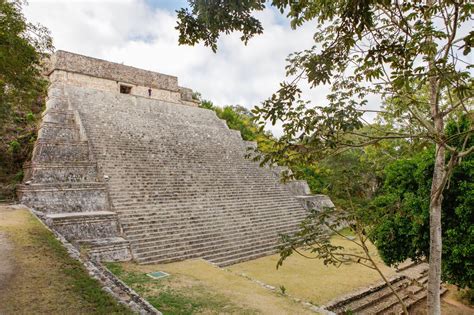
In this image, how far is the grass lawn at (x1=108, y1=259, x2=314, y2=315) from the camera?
437 centimetres

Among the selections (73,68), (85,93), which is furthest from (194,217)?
(73,68)

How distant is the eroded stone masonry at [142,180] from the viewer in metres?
7.43

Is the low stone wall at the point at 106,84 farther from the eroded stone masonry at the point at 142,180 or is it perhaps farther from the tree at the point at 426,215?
the tree at the point at 426,215

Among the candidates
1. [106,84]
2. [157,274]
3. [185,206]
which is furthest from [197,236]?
[106,84]

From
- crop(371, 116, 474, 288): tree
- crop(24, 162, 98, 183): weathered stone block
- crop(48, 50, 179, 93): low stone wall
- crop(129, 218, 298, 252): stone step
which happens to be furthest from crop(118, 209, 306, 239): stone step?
crop(48, 50, 179, 93): low stone wall

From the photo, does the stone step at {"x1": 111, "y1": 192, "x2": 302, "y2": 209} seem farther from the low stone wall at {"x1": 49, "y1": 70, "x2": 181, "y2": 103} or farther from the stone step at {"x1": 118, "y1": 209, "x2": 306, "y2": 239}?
the low stone wall at {"x1": 49, "y1": 70, "x2": 181, "y2": 103}

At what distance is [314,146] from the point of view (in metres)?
2.86

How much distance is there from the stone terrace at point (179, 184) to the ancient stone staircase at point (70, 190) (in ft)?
1.24

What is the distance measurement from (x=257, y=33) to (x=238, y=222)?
7.50 metres

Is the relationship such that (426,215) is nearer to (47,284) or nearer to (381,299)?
(381,299)

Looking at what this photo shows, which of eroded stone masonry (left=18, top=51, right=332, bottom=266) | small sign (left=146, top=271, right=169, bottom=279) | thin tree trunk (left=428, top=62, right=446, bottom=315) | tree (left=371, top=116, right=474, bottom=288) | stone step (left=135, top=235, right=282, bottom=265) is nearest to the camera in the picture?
thin tree trunk (left=428, top=62, right=446, bottom=315)

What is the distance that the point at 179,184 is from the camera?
10391 mm

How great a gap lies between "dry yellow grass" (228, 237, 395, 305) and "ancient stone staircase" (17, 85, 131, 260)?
10.6ft

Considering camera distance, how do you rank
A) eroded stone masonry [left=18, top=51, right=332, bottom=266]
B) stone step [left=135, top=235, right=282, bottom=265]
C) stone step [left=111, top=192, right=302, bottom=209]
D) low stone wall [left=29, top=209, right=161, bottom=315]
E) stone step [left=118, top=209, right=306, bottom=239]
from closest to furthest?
1. low stone wall [left=29, top=209, right=161, bottom=315]
2. stone step [left=135, top=235, right=282, bottom=265]
3. eroded stone masonry [left=18, top=51, right=332, bottom=266]
4. stone step [left=118, top=209, right=306, bottom=239]
5. stone step [left=111, top=192, right=302, bottom=209]
